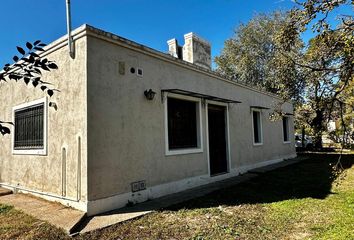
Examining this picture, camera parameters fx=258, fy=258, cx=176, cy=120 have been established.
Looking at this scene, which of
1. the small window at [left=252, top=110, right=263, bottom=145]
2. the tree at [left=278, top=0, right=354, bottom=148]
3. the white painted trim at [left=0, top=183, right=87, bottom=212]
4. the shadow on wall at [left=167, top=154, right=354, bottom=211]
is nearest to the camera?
the tree at [left=278, top=0, right=354, bottom=148]

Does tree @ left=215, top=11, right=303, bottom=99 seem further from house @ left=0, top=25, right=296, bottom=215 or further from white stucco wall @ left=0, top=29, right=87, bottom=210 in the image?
white stucco wall @ left=0, top=29, right=87, bottom=210

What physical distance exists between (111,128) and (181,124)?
110 inches

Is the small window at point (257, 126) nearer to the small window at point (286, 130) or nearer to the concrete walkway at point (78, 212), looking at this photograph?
the small window at point (286, 130)

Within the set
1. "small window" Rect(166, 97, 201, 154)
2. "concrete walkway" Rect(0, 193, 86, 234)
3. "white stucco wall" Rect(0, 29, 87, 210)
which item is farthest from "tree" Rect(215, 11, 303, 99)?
"concrete walkway" Rect(0, 193, 86, 234)

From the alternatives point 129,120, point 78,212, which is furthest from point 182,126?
point 78,212

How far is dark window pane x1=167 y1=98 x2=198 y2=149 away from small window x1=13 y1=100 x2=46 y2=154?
342 cm

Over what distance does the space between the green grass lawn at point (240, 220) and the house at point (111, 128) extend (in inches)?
40.6

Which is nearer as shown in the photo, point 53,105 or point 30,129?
point 53,105

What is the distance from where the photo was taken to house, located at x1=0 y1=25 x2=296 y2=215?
557 centimetres

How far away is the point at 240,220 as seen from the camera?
512cm

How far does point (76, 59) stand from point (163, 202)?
3.93 m

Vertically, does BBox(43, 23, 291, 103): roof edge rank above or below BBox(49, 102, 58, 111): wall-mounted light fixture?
above

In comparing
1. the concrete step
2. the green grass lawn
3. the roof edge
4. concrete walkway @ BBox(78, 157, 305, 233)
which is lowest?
the green grass lawn

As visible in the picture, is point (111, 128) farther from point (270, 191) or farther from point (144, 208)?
point (270, 191)
